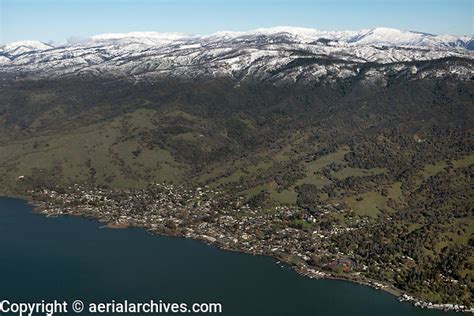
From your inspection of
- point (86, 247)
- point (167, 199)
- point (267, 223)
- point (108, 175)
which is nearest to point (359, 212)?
point (267, 223)

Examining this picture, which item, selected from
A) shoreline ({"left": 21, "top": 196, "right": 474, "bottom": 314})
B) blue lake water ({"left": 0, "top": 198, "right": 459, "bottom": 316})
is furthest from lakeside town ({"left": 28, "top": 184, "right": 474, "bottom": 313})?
blue lake water ({"left": 0, "top": 198, "right": 459, "bottom": 316})

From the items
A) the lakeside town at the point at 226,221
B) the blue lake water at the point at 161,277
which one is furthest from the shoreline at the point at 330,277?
the blue lake water at the point at 161,277

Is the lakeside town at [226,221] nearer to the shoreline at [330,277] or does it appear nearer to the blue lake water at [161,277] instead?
the shoreline at [330,277]

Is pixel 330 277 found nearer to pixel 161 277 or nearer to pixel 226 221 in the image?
pixel 161 277

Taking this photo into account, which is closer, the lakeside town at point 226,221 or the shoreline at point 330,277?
the shoreline at point 330,277

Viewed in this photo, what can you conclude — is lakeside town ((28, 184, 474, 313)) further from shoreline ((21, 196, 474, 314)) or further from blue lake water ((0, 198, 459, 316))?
blue lake water ((0, 198, 459, 316))

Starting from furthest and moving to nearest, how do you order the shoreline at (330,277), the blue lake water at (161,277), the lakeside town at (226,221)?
the lakeside town at (226,221) < the shoreline at (330,277) < the blue lake water at (161,277)

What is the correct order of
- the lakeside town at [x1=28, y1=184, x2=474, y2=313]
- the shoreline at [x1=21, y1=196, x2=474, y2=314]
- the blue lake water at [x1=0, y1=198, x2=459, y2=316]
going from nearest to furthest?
1. the blue lake water at [x1=0, y1=198, x2=459, y2=316]
2. the shoreline at [x1=21, y1=196, x2=474, y2=314]
3. the lakeside town at [x1=28, y1=184, x2=474, y2=313]
